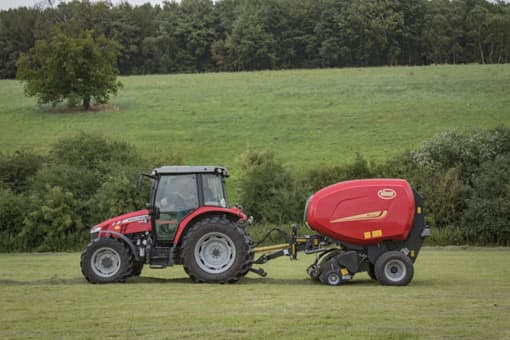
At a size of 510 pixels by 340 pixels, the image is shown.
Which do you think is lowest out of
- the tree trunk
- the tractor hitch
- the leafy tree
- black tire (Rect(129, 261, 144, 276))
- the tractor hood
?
black tire (Rect(129, 261, 144, 276))

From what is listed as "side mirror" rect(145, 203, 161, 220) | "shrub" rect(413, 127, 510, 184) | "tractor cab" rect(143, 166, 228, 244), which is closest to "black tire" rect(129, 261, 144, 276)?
"tractor cab" rect(143, 166, 228, 244)

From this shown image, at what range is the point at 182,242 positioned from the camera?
45.5ft

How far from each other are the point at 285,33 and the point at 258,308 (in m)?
71.9

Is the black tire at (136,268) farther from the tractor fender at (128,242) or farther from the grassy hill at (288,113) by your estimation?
the grassy hill at (288,113)

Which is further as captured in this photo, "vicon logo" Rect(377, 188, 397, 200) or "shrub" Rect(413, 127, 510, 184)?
"shrub" Rect(413, 127, 510, 184)

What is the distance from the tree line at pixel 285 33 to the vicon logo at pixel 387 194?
64.8m

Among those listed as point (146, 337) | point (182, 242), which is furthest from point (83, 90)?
point (146, 337)

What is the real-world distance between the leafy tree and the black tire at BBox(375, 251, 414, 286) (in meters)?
42.1

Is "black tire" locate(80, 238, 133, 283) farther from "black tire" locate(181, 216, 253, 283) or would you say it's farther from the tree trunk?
the tree trunk

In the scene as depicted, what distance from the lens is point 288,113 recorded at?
52.6 meters

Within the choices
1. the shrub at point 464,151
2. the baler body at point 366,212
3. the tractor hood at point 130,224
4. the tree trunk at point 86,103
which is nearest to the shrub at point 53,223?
the shrub at point 464,151

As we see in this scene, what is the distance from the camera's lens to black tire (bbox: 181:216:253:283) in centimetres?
1360

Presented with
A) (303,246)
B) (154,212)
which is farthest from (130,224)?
(303,246)

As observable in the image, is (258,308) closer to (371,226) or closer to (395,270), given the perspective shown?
(371,226)
